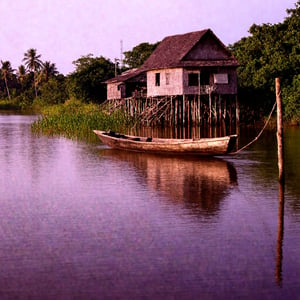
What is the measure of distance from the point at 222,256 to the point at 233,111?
1359 inches

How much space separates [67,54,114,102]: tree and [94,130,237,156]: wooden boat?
3199cm

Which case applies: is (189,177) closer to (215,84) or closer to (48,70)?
(215,84)

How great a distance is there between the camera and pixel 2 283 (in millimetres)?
7730

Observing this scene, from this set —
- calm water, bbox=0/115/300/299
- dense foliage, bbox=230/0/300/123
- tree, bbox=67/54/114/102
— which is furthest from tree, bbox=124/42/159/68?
calm water, bbox=0/115/300/299

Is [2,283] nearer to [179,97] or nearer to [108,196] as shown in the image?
[108,196]

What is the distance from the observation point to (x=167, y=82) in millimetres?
37531

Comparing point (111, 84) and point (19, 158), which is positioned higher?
point (111, 84)

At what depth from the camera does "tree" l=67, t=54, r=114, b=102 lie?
55.2 m

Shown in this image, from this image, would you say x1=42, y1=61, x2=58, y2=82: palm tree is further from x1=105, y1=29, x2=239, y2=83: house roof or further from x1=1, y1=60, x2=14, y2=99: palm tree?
x1=105, y1=29, x2=239, y2=83: house roof

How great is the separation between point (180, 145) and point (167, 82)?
17.8m

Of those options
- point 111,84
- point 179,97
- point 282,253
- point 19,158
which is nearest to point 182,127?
point 179,97

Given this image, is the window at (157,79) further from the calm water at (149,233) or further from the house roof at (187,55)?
the calm water at (149,233)

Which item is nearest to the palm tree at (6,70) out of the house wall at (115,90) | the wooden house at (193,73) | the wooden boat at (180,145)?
the house wall at (115,90)

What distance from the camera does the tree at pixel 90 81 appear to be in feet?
181
